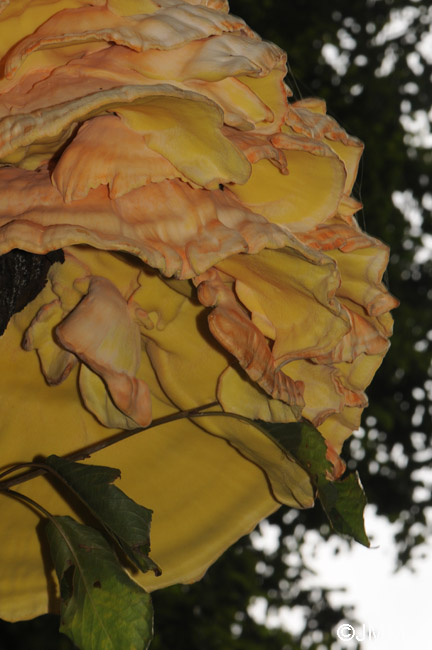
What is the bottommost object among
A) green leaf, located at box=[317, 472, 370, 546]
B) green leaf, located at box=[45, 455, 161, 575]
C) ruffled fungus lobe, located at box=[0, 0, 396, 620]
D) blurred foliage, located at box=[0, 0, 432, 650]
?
blurred foliage, located at box=[0, 0, 432, 650]

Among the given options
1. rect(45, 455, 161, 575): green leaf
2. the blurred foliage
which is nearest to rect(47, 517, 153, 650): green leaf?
rect(45, 455, 161, 575): green leaf

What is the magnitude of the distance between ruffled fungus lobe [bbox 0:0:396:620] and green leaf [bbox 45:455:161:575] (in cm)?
5

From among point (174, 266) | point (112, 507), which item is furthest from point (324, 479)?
point (174, 266)

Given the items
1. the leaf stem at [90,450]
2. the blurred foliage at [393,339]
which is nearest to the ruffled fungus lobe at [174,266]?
the leaf stem at [90,450]

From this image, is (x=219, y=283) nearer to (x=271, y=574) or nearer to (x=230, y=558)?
(x=230, y=558)

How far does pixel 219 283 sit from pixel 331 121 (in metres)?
0.19

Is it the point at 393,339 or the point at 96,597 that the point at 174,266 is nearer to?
the point at 96,597

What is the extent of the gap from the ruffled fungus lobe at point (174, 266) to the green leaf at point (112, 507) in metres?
0.05

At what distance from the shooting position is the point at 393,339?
326cm

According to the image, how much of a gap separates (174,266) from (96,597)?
32 cm

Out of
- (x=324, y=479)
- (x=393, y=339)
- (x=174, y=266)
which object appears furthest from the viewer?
(x=393, y=339)

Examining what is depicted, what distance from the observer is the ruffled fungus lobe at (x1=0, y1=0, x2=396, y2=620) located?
0.56 meters

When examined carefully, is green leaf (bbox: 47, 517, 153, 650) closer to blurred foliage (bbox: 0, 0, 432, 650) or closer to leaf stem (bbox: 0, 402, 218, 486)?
leaf stem (bbox: 0, 402, 218, 486)

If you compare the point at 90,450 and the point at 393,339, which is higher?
the point at 90,450
